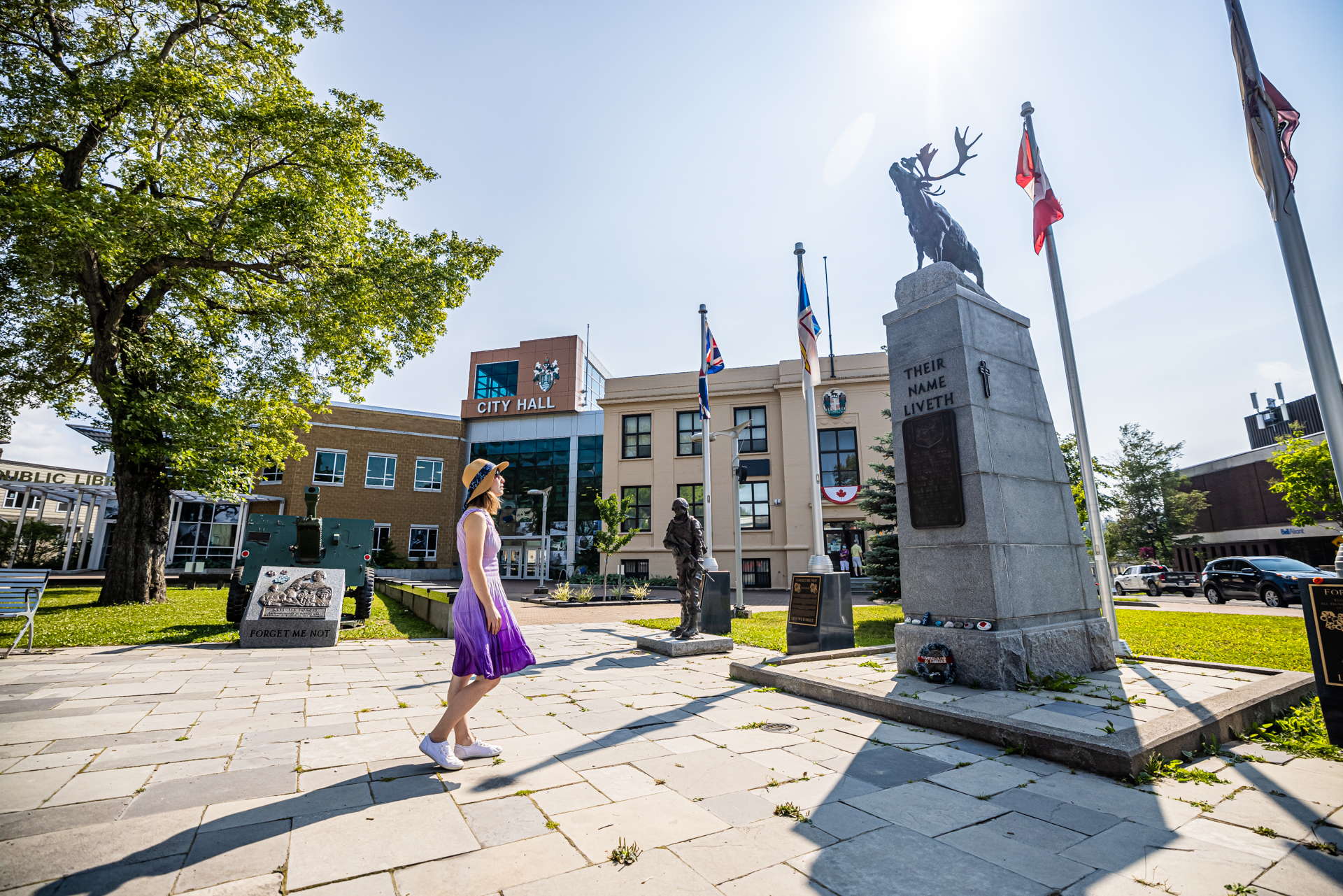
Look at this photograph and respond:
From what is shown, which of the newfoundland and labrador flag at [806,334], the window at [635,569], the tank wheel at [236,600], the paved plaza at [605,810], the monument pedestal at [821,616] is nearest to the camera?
the paved plaza at [605,810]

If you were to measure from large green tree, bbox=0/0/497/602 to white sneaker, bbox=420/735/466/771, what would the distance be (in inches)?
467

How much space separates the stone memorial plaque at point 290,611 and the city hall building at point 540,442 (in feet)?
88.0

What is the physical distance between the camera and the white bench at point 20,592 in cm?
742

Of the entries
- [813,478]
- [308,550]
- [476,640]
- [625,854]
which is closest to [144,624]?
[308,550]

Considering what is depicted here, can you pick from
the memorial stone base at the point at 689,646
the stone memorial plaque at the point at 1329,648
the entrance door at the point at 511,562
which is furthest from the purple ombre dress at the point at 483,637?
the entrance door at the point at 511,562

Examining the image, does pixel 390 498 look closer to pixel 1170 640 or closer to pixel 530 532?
pixel 530 532

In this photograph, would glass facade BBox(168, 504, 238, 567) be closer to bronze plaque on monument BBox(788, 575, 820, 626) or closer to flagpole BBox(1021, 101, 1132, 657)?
bronze plaque on monument BBox(788, 575, 820, 626)

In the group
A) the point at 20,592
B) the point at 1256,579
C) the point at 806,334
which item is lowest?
the point at 1256,579

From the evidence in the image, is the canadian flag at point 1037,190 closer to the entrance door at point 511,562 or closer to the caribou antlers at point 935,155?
the caribou antlers at point 935,155

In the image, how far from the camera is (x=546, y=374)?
41125 mm

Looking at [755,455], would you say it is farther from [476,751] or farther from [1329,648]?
[476,751]

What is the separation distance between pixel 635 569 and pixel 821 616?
859 inches

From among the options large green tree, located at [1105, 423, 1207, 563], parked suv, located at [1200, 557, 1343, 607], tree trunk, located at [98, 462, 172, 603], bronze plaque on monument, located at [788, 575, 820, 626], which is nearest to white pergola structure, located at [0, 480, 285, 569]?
tree trunk, located at [98, 462, 172, 603]

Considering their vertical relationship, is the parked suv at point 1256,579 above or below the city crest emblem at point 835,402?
below
